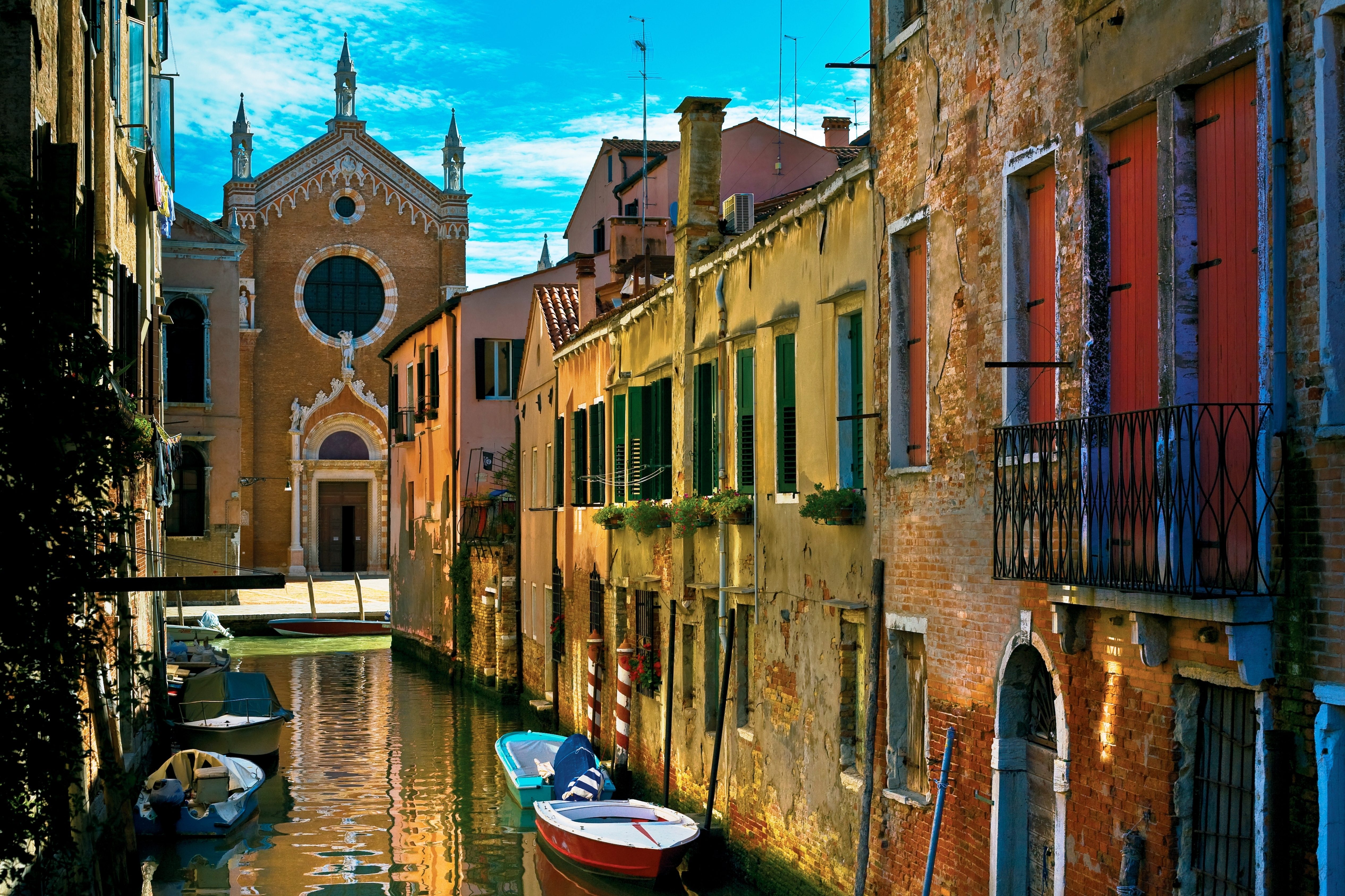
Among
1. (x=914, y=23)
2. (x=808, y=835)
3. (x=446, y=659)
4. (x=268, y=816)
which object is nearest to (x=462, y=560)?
(x=446, y=659)

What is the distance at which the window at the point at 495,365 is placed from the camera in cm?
3045

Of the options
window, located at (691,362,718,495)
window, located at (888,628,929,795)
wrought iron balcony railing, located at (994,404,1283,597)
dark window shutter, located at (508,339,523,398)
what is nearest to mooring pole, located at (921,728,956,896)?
window, located at (888,628,929,795)

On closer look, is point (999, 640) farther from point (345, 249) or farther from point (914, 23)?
point (345, 249)

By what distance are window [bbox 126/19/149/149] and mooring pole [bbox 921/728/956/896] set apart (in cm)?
1164

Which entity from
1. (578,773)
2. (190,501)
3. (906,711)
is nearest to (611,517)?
(578,773)

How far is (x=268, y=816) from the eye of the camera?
58.4ft

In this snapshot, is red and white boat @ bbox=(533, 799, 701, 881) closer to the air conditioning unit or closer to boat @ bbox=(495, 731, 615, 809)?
boat @ bbox=(495, 731, 615, 809)

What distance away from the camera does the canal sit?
48.2 feet

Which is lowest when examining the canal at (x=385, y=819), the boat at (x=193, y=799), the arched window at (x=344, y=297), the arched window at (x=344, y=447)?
the canal at (x=385, y=819)

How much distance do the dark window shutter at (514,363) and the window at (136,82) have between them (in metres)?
14.0

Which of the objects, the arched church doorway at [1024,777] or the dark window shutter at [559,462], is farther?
the dark window shutter at [559,462]

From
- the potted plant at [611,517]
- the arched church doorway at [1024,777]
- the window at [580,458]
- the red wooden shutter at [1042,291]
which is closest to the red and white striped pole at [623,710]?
the potted plant at [611,517]

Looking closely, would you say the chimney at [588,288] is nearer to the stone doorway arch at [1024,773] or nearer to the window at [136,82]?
the window at [136,82]

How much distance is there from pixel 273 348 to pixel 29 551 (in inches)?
1702
